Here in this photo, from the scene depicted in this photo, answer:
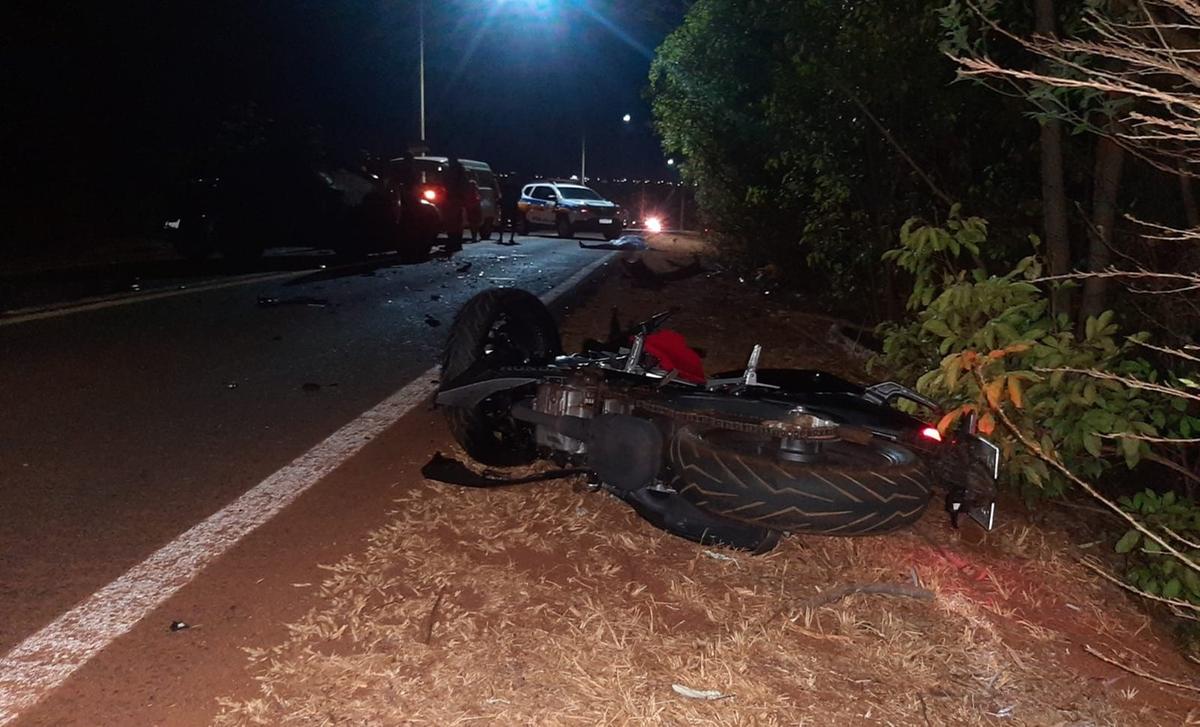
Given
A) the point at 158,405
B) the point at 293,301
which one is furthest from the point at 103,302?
the point at 158,405

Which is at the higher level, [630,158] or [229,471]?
[630,158]

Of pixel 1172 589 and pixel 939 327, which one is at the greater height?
pixel 939 327

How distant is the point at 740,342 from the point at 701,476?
18.9 ft

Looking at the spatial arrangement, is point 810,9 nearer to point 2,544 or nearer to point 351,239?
point 2,544

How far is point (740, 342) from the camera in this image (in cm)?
938

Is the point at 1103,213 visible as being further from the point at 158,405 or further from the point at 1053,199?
the point at 158,405

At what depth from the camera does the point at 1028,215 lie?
7480 mm

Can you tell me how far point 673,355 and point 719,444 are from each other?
857 mm

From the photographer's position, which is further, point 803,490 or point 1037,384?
point 1037,384

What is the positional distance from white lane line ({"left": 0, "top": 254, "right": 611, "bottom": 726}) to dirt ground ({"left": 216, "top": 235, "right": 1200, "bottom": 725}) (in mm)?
539

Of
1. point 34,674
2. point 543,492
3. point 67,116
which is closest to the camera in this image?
point 34,674

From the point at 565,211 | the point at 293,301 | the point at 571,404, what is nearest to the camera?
the point at 571,404

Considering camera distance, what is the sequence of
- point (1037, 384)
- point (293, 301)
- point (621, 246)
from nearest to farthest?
point (1037, 384), point (293, 301), point (621, 246)

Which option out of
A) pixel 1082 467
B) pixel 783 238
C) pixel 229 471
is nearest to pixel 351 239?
pixel 783 238
